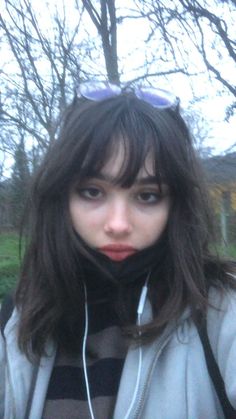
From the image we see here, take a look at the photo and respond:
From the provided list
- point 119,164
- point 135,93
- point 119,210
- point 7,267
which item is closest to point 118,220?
point 119,210

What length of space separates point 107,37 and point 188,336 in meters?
5.83

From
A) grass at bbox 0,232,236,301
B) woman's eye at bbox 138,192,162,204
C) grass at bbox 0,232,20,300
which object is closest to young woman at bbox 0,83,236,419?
woman's eye at bbox 138,192,162,204

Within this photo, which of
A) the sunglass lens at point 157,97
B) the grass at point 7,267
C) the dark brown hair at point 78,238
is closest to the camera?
the dark brown hair at point 78,238

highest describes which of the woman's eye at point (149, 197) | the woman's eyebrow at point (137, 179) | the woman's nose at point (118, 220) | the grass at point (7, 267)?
the woman's eyebrow at point (137, 179)

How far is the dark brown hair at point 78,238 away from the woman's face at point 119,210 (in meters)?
0.02

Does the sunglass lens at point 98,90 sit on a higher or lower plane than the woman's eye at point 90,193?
higher

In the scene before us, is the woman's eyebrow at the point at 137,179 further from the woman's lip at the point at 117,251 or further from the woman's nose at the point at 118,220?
the woman's lip at the point at 117,251

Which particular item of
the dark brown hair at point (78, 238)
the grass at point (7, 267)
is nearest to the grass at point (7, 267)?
the grass at point (7, 267)

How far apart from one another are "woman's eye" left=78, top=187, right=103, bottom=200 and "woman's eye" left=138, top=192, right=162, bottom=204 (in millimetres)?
103

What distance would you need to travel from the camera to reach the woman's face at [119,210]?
1482 millimetres

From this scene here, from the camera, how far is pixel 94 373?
1.53 metres

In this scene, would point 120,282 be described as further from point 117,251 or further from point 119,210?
point 119,210

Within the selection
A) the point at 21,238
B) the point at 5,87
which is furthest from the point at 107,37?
the point at 21,238

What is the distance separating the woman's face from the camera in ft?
4.86
